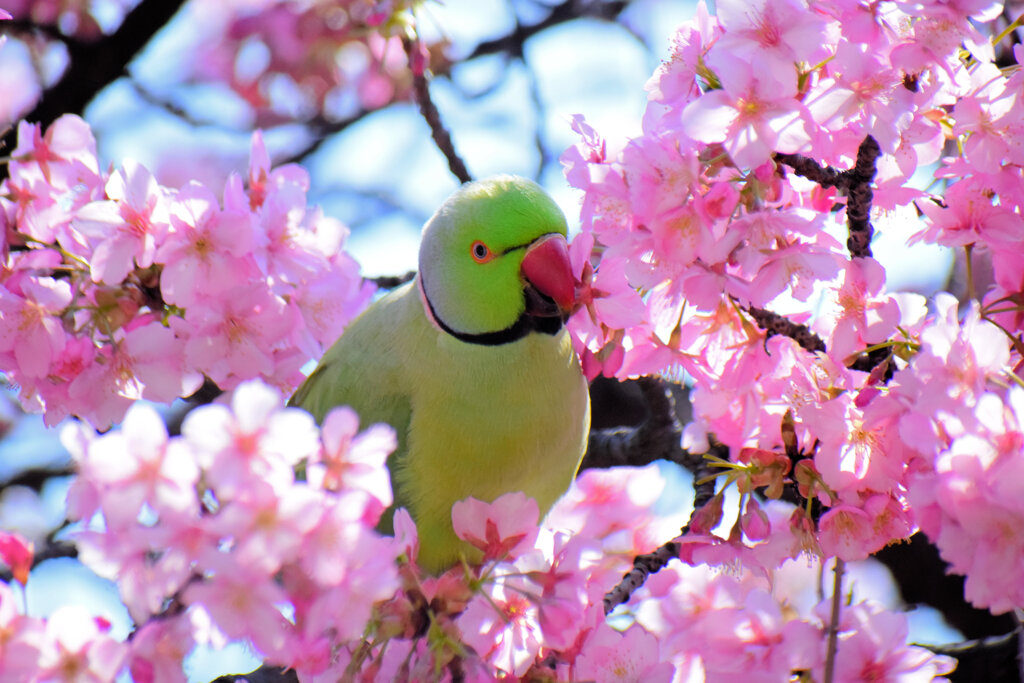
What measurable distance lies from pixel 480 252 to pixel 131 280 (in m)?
0.70

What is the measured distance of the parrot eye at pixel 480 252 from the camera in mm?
1943

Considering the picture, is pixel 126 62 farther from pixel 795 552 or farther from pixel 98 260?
pixel 795 552

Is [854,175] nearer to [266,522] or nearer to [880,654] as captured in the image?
[880,654]

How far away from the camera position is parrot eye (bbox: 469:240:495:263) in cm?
194

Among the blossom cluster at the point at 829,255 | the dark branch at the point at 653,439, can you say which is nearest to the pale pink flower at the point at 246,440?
the blossom cluster at the point at 829,255

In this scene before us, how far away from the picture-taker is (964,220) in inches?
62.3

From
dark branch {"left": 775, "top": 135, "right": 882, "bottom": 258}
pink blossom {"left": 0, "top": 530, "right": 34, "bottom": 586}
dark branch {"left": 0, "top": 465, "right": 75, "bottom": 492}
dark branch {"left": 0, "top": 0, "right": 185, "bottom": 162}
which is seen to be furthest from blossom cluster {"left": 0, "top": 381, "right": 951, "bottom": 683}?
dark branch {"left": 0, "top": 465, "right": 75, "bottom": 492}

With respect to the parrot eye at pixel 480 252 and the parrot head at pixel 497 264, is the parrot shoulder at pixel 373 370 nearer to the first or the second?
the parrot head at pixel 497 264

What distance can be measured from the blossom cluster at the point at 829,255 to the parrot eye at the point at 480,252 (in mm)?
258

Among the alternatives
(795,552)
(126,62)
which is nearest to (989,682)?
(795,552)

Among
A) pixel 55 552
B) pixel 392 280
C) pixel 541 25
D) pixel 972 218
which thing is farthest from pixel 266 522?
pixel 541 25

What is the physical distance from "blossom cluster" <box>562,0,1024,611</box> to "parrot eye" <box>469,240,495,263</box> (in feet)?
0.85

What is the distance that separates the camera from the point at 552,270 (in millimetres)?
1835

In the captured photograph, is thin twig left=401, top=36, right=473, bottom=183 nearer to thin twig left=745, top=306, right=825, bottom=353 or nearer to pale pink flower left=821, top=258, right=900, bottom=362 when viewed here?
thin twig left=745, top=306, right=825, bottom=353
